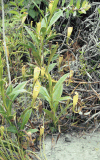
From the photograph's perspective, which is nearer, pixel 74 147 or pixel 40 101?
pixel 40 101

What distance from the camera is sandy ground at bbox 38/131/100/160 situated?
806 millimetres

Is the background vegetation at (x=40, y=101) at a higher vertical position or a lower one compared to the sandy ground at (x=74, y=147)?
higher

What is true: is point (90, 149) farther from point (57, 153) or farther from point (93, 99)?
point (93, 99)

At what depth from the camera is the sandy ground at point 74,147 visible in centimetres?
81

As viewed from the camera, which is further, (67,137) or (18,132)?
(67,137)

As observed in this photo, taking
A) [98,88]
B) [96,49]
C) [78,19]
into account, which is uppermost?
[78,19]

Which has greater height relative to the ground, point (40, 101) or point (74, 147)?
point (40, 101)

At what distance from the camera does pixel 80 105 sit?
961 mm

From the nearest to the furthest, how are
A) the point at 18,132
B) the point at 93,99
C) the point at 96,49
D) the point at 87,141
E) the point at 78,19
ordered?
the point at 18,132 → the point at 87,141 → the point at 93,99 → the point at 96,49 → the point at 78,19

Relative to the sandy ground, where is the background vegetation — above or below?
above

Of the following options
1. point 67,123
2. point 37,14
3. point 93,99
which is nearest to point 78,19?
point 37,14

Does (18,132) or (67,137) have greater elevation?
(18,132)

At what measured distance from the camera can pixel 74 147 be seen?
0.86 metres

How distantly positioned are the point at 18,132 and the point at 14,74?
0.62 metres
